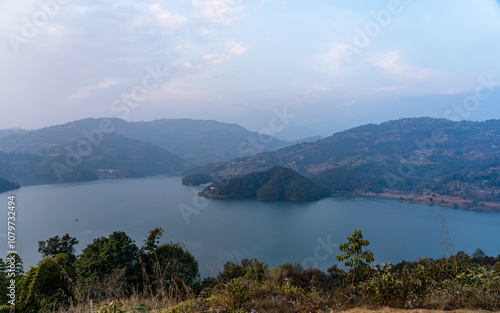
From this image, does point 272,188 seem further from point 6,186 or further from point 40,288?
point 6,186

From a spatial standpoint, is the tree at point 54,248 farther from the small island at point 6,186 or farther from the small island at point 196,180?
the small island at point 6,186

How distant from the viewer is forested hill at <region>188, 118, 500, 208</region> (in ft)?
158

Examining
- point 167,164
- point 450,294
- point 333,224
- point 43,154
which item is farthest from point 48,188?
point 450,294

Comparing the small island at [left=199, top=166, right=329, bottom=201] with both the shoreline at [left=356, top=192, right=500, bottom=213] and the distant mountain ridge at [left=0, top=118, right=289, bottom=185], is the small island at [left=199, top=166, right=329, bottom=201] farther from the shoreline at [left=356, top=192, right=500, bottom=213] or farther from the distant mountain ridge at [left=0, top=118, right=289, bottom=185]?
the distant mountain ridge at [left=0, top=118, right=289, bottom=185]

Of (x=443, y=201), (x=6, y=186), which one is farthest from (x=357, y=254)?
(x=6, y=186)

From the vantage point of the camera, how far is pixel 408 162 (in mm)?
67062

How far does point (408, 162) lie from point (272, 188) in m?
41.1

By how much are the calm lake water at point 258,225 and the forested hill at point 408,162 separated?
A: 742cm

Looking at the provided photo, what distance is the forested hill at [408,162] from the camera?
48.2 metres

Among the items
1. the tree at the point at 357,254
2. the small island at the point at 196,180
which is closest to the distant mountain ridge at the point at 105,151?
the small island at the point at 196,180

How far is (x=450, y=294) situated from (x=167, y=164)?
9279 centimetres

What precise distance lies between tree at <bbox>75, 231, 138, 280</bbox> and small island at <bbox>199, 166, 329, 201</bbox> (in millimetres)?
38194

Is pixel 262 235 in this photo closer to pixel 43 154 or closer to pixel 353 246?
pixel 353 246

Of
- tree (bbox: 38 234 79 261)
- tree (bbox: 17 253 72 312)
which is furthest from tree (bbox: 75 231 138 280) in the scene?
tree (bbox: 38 234 79 261)
